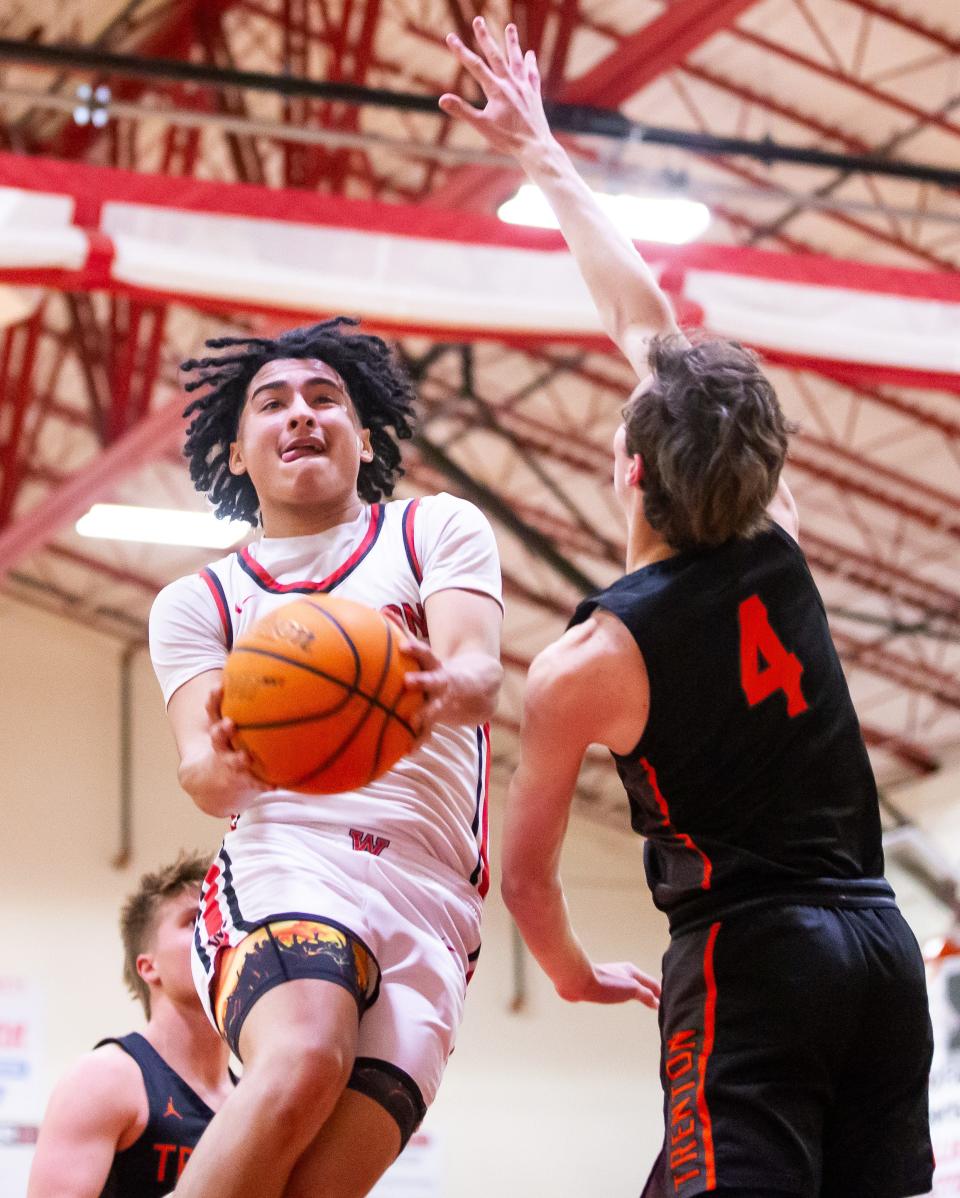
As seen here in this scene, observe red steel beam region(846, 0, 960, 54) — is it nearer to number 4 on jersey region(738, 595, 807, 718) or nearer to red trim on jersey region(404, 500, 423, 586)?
red trim on jersey region(404, 500, 423, 586)

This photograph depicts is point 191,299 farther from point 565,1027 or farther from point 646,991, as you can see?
point 565,1027

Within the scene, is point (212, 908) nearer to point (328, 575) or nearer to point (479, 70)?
point (328, 575)

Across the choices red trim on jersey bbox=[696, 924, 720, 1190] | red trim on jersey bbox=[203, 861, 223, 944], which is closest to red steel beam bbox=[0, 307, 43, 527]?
red trim on jersey bbox=[203, 861, 223, 944]

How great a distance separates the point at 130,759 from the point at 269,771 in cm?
1658

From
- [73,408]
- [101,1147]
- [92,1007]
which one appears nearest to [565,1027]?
[92,1007]

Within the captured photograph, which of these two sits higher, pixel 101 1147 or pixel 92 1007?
pixel 101 1147

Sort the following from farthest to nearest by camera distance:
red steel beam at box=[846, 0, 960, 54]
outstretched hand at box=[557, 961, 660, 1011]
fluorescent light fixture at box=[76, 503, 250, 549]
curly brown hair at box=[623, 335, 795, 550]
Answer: fluorescent light fixture at box=[76, 503, 250, 549]
red steel beam at box=[846, 0, 960, 54]
outstretched hand at box=[557, 961, 660, 1011]
curly brown hair at box=[623, 335, 795, 550]

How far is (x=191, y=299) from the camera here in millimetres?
7891

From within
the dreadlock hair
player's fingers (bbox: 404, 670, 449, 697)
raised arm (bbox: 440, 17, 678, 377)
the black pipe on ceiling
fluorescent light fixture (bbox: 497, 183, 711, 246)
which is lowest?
player's fingers (bbox: 404, 670, 449, 697)

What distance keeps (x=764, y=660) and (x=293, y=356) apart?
130 cm

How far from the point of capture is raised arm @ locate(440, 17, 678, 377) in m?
3.50

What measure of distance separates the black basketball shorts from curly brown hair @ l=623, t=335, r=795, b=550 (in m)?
0.67

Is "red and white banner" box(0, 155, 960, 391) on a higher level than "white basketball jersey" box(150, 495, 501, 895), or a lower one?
higher

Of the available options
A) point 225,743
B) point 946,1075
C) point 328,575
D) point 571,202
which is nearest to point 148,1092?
point 328,575
